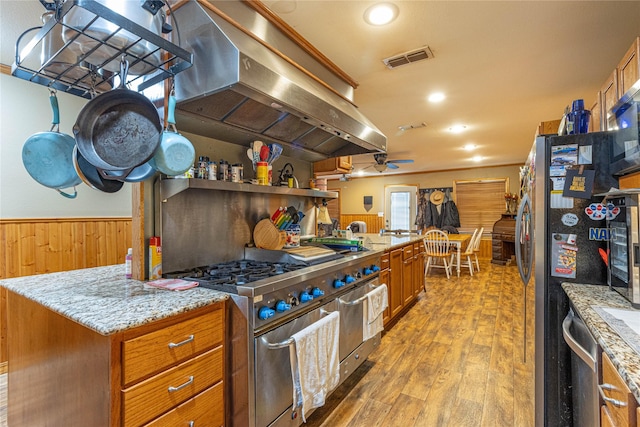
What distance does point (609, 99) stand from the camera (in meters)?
1.53

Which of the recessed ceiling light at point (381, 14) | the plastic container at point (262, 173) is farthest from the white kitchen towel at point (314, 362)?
the recessed ceiling light at point (381, 14)

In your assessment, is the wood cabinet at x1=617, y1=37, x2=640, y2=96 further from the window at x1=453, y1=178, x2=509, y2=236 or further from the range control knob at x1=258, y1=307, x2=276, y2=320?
the window at x1=453, y1=178, x2=509, y2=236

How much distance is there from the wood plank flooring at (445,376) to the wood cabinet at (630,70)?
1092mm

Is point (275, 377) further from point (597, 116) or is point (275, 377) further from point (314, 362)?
point (597, 116)

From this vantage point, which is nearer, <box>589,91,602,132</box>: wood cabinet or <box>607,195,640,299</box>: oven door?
<box>607,195,640,299</box>: oven door

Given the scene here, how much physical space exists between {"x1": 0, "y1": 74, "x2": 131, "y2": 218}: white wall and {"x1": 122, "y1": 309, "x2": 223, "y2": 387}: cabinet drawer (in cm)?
238

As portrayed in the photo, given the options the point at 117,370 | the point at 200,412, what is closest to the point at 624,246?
the point at 200,412

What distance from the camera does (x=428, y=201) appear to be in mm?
8086

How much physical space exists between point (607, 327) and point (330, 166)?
7.13ft

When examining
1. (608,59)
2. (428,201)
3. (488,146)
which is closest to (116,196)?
(608,59)

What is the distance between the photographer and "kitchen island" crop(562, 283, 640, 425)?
72 centimetres

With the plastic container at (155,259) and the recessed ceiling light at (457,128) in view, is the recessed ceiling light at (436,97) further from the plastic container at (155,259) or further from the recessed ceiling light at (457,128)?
the plastic container at (155,259)

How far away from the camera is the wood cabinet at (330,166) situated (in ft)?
9.14

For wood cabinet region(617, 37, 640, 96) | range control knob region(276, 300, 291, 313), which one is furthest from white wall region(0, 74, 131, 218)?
wood cabinet region(617, 37, 640, 96)
